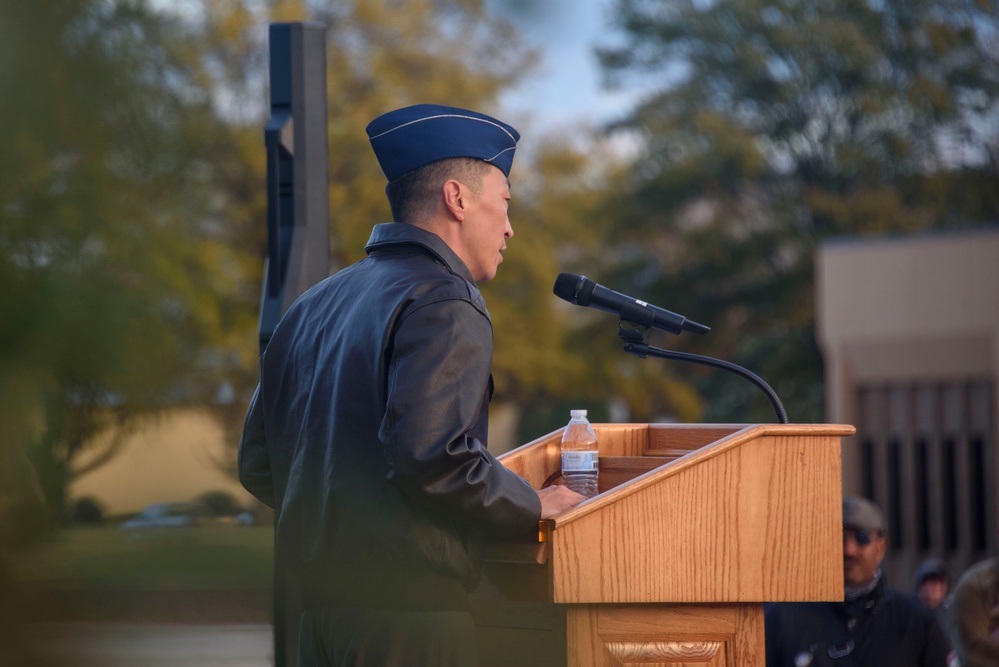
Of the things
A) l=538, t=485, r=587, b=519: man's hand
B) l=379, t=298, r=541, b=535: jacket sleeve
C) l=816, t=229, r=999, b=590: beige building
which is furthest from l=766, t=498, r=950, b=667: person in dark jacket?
l=816, t=229, r=999, b=590: beige building

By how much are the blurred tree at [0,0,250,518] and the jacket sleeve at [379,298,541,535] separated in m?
1.08

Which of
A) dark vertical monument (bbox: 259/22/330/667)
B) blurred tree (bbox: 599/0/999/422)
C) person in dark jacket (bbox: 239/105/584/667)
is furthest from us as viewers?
blurred tree (bbox: 599/0/999/422)

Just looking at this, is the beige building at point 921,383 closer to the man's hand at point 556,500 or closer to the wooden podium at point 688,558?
the wooden podium at point 688,558

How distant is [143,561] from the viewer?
48 cm

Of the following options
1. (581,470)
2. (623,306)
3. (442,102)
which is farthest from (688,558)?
(442,102)

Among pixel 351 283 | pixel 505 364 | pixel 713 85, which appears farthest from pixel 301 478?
pixel 713 85

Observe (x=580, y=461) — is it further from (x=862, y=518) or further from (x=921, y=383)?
(x=921, y=383)

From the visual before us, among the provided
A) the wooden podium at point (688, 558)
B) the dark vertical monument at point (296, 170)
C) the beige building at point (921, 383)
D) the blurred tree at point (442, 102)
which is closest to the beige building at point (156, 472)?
the wooden podium at point (688, 558)

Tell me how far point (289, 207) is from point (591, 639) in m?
1.50

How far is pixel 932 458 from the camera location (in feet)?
44.0

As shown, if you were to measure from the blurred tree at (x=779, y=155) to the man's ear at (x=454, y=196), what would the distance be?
20923mm

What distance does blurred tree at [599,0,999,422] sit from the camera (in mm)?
22766

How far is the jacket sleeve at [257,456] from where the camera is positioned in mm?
1942

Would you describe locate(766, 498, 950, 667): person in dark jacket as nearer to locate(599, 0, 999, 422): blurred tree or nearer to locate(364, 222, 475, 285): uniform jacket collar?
locate(364, 222, 475, 285): uniform jacket collar
